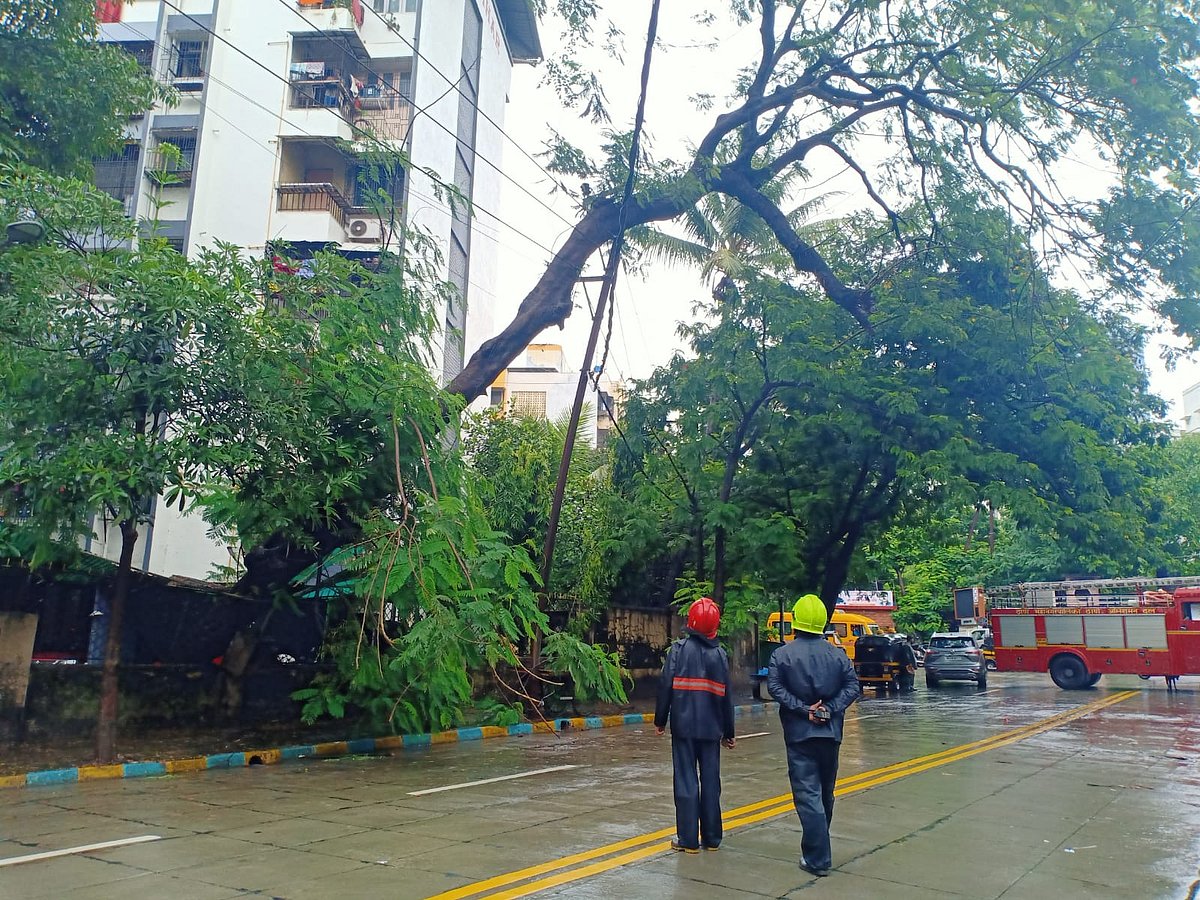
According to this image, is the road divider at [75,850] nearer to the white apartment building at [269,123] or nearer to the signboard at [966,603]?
the white apartment building at [269,123]

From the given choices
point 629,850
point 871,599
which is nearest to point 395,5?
point 629,850

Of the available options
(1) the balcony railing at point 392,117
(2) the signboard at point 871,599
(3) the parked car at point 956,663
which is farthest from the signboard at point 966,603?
(1) the balcony railing at point 392,117

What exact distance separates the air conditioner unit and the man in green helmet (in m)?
21.9

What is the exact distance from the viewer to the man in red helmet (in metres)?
6.23

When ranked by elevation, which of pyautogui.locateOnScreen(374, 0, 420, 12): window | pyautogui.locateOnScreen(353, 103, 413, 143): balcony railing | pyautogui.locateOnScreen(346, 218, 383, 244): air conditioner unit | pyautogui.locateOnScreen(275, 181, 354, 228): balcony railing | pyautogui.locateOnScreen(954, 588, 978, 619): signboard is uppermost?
pyautogui.locateOnScreen(374, 0, 420, 12): window

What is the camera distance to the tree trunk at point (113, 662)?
10648mm

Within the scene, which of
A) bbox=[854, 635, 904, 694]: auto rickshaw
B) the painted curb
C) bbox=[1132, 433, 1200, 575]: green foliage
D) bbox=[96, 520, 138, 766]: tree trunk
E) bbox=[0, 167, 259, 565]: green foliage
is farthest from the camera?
bbox=[1132, 433, 1200, 575]: green foliage

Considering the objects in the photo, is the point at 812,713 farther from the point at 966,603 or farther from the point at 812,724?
the point at 966,603

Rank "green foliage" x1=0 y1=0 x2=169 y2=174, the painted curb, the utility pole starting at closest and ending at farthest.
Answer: the painted curb
"green foliage" x1=0 y1=0 x2=169 y2=174
the utility pole

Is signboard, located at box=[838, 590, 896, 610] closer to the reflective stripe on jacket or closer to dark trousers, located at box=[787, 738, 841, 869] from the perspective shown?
the reflective stripe on jacket

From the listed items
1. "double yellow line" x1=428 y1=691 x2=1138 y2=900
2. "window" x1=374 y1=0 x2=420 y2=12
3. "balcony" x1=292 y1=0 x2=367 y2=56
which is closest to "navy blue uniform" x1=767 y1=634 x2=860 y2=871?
"double yellow line" x1=428 y1=691 x2=1138 y2=900

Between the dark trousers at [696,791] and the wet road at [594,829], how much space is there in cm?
21

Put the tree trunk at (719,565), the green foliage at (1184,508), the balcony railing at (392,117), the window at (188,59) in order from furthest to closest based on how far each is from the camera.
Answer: the green foliage at (1184,508) → the balcony railing at (392,117) → the window at (188,59) → the tree trunk at (719,565)

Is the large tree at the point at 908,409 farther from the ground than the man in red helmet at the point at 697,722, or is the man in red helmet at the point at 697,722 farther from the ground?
the large tree at the point at 908,409
